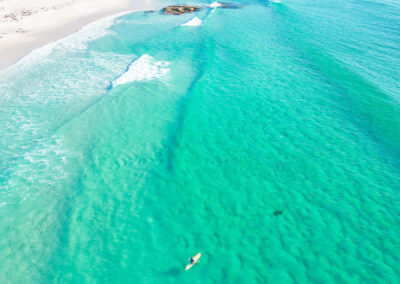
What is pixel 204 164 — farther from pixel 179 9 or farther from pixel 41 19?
pixel 41 19

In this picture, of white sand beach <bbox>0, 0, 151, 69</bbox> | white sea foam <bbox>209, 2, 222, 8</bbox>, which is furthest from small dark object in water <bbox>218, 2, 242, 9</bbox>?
white sand beach <bbox>0, 0, 151, 69</bbox>

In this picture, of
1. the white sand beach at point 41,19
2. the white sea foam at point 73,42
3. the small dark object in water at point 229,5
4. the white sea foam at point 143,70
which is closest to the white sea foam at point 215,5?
the small dark object in water at point 229,5

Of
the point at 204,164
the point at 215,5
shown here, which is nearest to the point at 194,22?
the point at 215,5

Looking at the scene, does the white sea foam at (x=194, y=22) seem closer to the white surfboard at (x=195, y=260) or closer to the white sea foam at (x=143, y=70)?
the white sea foam at (x=143, y=70)

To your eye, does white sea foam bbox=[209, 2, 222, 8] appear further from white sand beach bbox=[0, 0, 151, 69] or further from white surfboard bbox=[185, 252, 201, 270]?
white surfboard bbox=[185, 252, 201, 270]

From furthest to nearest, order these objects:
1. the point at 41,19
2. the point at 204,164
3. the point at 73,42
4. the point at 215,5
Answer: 1. the point at 215,5
2. the point at 41,19
3. the point at 73,42
4. the point at 204,164

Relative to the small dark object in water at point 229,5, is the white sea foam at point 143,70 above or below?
below
